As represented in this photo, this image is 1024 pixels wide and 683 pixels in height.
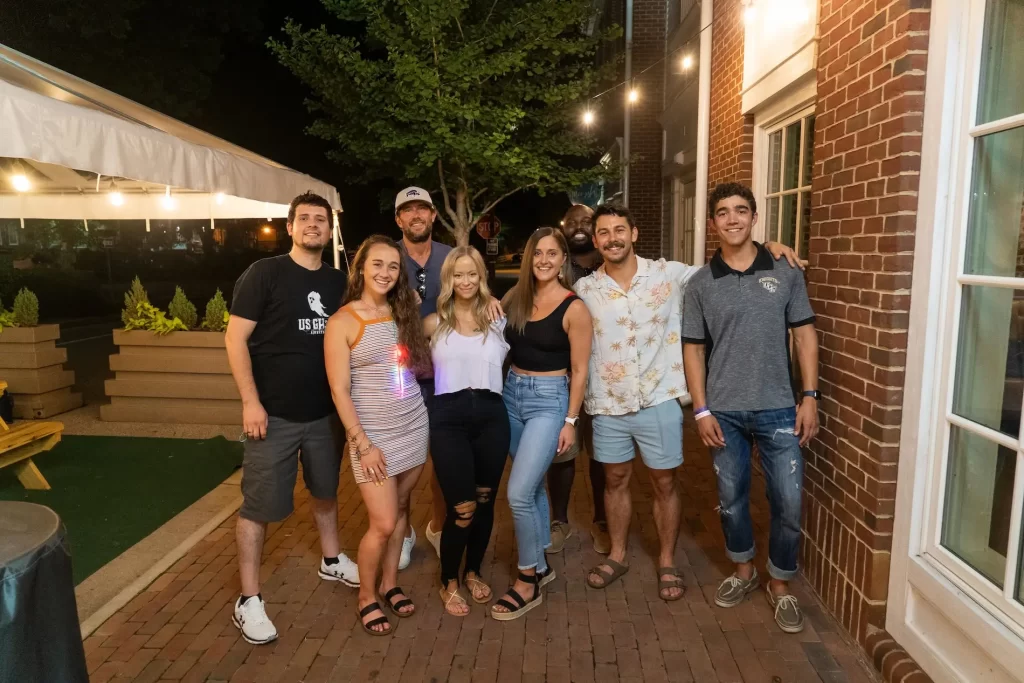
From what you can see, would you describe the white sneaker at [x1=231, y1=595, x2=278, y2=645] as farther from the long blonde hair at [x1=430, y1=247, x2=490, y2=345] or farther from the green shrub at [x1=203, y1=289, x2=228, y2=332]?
the green shrub at [x1=203, y1=289, x2=228, y2=332]

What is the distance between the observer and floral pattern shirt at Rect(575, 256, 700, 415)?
10.9ft

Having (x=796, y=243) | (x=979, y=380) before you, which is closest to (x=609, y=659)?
(x=979, y=380)

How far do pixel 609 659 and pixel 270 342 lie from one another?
6.69ft

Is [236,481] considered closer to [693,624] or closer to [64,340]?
[693,624]

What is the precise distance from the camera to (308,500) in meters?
4.85

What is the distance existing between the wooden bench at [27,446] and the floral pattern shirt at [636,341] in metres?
4.09

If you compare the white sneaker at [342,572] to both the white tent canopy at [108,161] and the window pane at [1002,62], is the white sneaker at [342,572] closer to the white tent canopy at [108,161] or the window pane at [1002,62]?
the white tent canopy at [108,161]

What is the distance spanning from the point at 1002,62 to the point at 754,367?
1439mm

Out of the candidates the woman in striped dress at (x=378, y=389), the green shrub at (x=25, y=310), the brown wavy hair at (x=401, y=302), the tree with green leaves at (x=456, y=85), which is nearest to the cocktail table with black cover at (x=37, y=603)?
the woman in striped dress at (x=378, y=389)

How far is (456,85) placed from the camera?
10930 mm

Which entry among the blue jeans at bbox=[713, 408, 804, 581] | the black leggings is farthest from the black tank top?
the blue jeans at bbox=[713, 408, 804, 581]

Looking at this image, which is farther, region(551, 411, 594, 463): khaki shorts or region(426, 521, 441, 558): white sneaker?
region(426, 521, 441, 558): white sneaker

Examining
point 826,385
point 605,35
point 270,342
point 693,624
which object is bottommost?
point 693,624

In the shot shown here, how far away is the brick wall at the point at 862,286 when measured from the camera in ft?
8.76
